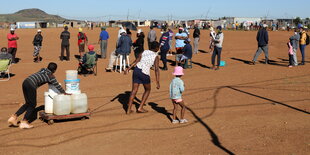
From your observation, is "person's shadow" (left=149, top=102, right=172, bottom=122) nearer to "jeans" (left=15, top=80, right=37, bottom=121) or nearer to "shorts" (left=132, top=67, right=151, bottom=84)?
"shorts" (left=132, top=67, right=151, bottom=84)

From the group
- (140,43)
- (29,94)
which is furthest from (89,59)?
(29,94)

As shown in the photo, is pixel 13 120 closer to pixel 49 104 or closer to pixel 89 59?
pixel 49 104

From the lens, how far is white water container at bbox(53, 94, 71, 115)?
8.09 m

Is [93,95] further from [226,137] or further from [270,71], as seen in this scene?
[270,71]

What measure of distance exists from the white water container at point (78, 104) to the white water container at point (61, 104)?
102 millimetres

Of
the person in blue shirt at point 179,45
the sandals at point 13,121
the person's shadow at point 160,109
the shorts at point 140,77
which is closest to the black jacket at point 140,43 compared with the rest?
the person in blue shirt at point 179,45

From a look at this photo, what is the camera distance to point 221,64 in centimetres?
1747

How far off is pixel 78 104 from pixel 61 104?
39 cm

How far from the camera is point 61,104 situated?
8.11 metres

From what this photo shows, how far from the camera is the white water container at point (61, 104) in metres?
8.09

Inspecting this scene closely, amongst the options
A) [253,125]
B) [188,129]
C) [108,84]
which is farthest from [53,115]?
[108,84]

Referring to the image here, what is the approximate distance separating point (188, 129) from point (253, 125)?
52.7 inches

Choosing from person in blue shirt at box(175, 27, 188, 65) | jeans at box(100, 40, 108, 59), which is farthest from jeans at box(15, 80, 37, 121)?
jeans at box(100, 40, 108, 59)

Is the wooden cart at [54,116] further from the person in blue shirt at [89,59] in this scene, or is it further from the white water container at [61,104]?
the person in blue shirt at [89,59]
